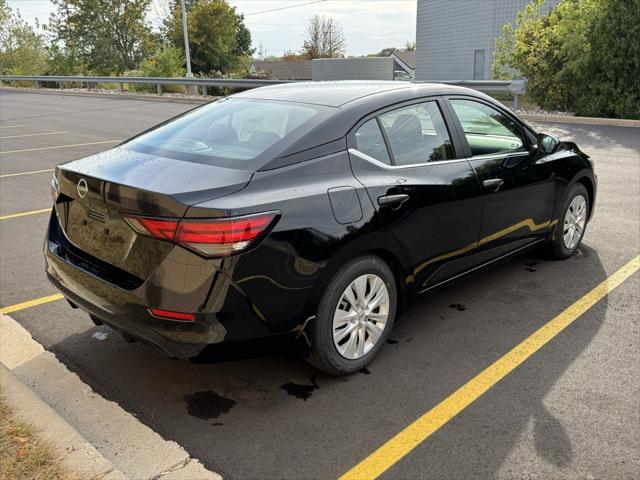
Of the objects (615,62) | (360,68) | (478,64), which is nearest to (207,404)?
(615,62)

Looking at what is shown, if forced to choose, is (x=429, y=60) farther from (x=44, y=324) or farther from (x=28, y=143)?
(x=44, y=324)

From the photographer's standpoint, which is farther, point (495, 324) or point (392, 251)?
point (495, 324)

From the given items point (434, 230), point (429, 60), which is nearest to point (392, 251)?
point (434, 230)

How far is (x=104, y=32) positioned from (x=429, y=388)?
190 feet

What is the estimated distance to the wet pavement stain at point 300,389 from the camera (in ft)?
10.7

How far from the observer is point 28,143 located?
13.1 meters

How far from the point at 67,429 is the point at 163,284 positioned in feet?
2.66

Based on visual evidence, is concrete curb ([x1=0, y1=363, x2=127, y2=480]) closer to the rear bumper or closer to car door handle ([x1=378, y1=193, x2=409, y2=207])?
the rear bumper

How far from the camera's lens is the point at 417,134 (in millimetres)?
3791

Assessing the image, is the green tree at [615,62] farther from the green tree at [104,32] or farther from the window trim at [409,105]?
the green tree at [104,32]

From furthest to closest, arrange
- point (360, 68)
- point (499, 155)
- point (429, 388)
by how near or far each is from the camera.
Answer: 1. point (360, 68)
2. point (499, 155)
3. point (429, 388)

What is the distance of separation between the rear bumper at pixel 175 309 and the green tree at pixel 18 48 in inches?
2176

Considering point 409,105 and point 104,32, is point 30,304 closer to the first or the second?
point 409,105

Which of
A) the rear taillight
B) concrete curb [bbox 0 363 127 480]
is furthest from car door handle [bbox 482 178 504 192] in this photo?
concrete curb [bbox 0 363 127 480]
